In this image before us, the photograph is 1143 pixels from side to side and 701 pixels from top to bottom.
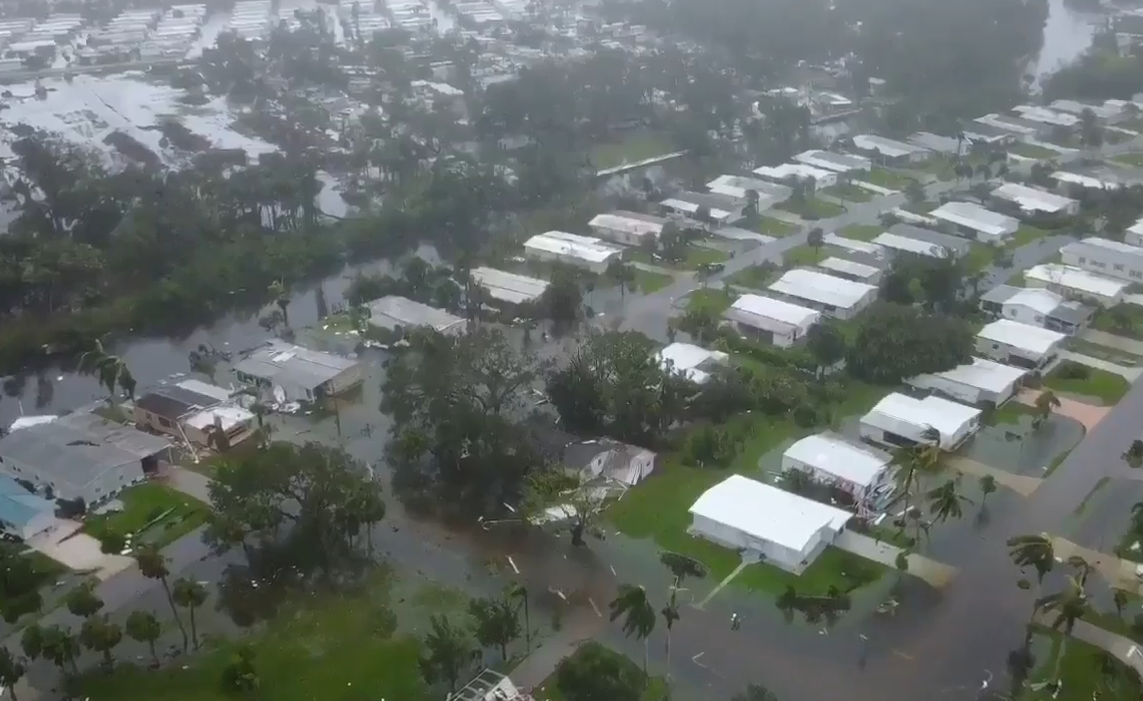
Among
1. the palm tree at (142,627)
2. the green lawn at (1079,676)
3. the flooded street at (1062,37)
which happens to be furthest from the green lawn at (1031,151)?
the palm tree at (142,627)

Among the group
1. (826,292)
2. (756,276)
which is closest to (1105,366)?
(826,292)

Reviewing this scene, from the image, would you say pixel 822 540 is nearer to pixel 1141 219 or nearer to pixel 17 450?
pixel 17 450

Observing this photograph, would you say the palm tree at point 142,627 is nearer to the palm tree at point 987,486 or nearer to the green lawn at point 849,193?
the palm tree at point 987,486

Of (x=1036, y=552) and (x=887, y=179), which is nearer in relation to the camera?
(x=1036, y=552)

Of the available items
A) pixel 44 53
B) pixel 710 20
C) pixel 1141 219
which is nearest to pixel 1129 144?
pixel 1141 219

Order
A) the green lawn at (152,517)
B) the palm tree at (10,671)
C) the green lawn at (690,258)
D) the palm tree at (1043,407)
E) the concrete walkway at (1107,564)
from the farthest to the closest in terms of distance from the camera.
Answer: the green lawn at (690,258) → the palm tree at (1043,407) → the green lawn at (152,517) → the concrete walkway at (1107,564) → the palm tree at (10,671)

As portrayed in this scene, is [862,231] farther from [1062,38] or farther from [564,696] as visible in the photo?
[1062,38]
